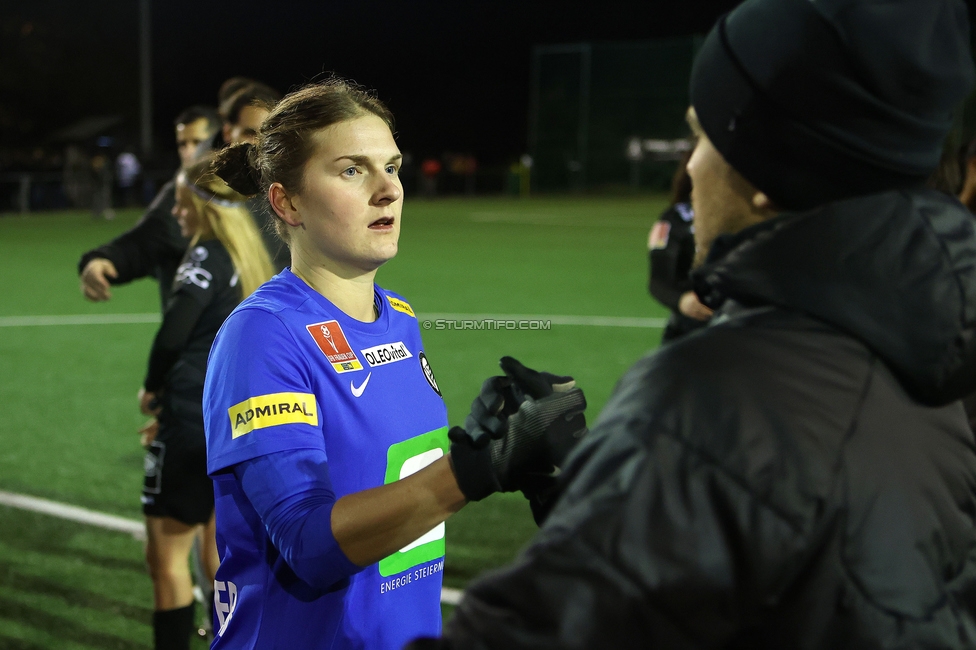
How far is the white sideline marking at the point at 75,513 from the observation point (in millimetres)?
5438

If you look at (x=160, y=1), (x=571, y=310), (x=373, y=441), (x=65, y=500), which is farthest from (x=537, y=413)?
(x=160, y=1)

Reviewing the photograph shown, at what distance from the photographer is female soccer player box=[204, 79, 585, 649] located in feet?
5.80

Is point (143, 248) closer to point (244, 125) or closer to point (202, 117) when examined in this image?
point (202, 117)

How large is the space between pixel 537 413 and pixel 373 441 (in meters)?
0.55

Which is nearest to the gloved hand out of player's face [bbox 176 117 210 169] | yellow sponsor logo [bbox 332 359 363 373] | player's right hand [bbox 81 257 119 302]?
yellow sponsor logo [bbox 332 359 363 373]

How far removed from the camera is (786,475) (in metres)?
1.06

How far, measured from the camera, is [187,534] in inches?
156

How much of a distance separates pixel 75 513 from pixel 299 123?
416cm

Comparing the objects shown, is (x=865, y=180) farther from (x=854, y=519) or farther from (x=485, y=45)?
(x=485, y=45)

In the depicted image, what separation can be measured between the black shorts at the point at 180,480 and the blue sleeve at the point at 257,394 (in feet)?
6.33

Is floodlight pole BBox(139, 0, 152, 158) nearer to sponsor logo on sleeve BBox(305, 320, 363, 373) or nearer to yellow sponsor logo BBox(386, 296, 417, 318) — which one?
yellow sponsor logo BBox(386, 296, 417, 318)

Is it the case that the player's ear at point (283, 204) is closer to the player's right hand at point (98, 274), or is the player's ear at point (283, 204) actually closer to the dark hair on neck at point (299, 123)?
the dark hair on neck at point (299, 123)

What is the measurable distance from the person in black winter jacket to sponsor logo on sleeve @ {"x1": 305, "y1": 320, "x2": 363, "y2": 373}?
1077 mm

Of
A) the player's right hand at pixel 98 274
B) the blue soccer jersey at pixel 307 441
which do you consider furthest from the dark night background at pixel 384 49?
the blue soccer jersey at pixel 307 441
